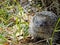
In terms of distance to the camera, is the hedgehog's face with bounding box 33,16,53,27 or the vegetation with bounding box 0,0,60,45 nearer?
the hedgehog's face with bounding box 33,16,53,27

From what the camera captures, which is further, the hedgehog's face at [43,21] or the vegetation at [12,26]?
the vegetation at [12,26]

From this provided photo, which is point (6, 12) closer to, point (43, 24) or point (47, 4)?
point (47, 4)

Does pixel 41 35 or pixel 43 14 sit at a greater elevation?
pixel 43 14

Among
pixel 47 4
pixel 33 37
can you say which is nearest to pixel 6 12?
pixel 47 4

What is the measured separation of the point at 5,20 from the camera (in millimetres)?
4465

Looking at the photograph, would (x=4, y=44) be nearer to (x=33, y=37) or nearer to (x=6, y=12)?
(x=33, y=37)

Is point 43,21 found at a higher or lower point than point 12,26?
higher

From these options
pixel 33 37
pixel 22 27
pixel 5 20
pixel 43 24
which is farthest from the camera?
pixel 5 20

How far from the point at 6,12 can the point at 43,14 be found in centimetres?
152

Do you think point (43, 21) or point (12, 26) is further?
point (12, 26)

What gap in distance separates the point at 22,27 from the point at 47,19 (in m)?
0.67

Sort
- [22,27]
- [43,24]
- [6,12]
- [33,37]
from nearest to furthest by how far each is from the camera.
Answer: [43,24], [33,37], [22,27], [6,12]

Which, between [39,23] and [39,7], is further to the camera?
[39,7]

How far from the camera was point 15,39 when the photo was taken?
11.4ft
